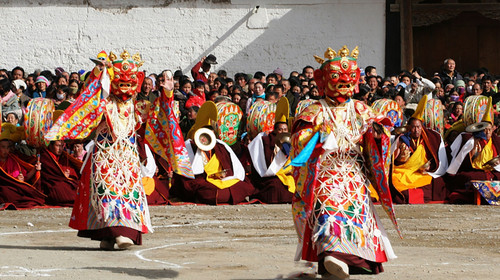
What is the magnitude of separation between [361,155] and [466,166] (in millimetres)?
6758

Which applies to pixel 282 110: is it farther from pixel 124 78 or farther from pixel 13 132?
pixel 124 78

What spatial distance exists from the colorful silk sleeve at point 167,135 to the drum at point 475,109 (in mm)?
5425

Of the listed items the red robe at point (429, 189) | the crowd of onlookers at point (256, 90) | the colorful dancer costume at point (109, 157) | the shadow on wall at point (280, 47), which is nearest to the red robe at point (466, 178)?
the red robe at point (429, 189)

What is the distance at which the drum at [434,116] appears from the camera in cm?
1401

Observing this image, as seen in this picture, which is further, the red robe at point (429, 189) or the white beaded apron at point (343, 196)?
the red robe at point (429, 189)

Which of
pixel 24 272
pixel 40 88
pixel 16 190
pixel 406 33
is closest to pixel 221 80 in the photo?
pixel 40 88

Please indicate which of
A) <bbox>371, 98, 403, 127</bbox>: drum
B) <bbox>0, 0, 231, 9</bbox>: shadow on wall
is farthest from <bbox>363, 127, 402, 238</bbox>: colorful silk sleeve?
<bbox>0, 0, 231, 9</bbox>: shadow on wall

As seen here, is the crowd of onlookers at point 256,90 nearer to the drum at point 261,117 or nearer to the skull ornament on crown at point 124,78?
the drum at point 261,117

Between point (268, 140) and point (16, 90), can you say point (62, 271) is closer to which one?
point (268, 140)

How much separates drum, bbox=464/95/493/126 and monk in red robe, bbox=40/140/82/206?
16.5ft

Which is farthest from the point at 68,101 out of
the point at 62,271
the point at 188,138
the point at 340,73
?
the point at 340,73

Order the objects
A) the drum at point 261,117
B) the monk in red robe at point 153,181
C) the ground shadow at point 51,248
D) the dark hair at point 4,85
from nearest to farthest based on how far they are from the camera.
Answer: the ground shadow at point 51,248 < the monk in red robe at point 153,181 < the drum at point 261,117 < the dark hair at point 4,85

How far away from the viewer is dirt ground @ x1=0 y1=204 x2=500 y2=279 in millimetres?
7750

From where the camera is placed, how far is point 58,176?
12906mm
